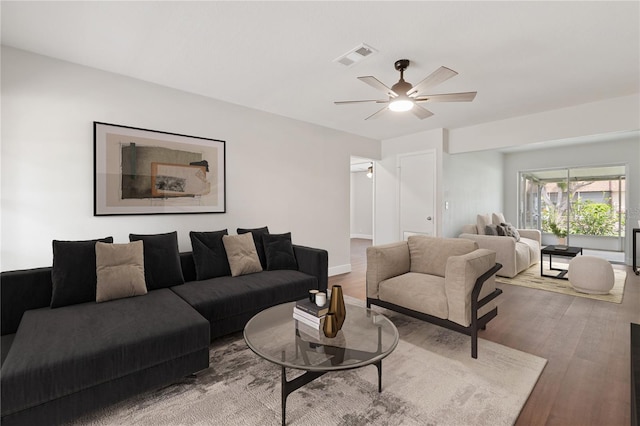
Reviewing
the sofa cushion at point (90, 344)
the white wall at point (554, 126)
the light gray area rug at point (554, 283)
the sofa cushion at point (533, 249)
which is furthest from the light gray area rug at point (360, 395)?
the sofa cushion at point (533, 249)

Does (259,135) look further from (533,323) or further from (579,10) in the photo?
(533,323)

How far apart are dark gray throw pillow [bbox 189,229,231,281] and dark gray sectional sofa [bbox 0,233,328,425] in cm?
28

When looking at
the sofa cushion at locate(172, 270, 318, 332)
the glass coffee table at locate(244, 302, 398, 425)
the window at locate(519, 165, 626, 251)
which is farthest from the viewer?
the window at locate(519, 165, 626, 251)

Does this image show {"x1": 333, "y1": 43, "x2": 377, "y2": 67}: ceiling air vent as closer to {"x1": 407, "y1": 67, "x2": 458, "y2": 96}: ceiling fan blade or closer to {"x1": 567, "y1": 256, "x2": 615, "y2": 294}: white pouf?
{"x1": 407, "y1": 67, "x2": 458, "y2": 96}: ceiling fan blade

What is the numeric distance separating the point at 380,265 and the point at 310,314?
4.15 ft

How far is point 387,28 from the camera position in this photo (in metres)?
2.29

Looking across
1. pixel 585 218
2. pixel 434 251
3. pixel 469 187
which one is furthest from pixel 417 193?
pixel 585 218

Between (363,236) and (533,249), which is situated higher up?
(533,249)

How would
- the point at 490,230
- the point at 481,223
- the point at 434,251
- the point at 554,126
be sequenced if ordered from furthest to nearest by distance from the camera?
the point at 481,223, the point at 490,230, the point at 554,126, the point at 434,251

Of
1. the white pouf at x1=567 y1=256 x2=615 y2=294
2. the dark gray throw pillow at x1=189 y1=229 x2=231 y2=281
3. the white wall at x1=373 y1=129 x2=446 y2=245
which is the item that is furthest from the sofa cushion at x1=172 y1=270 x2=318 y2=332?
the white pouf at x1=567 y1=256 x2=615 y2=294

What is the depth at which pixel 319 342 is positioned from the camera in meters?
1.78

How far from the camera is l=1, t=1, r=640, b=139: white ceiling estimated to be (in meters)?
2.10

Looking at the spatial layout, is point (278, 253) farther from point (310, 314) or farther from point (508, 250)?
point (508, 250)

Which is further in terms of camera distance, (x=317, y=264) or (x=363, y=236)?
(x=363, y=236)
